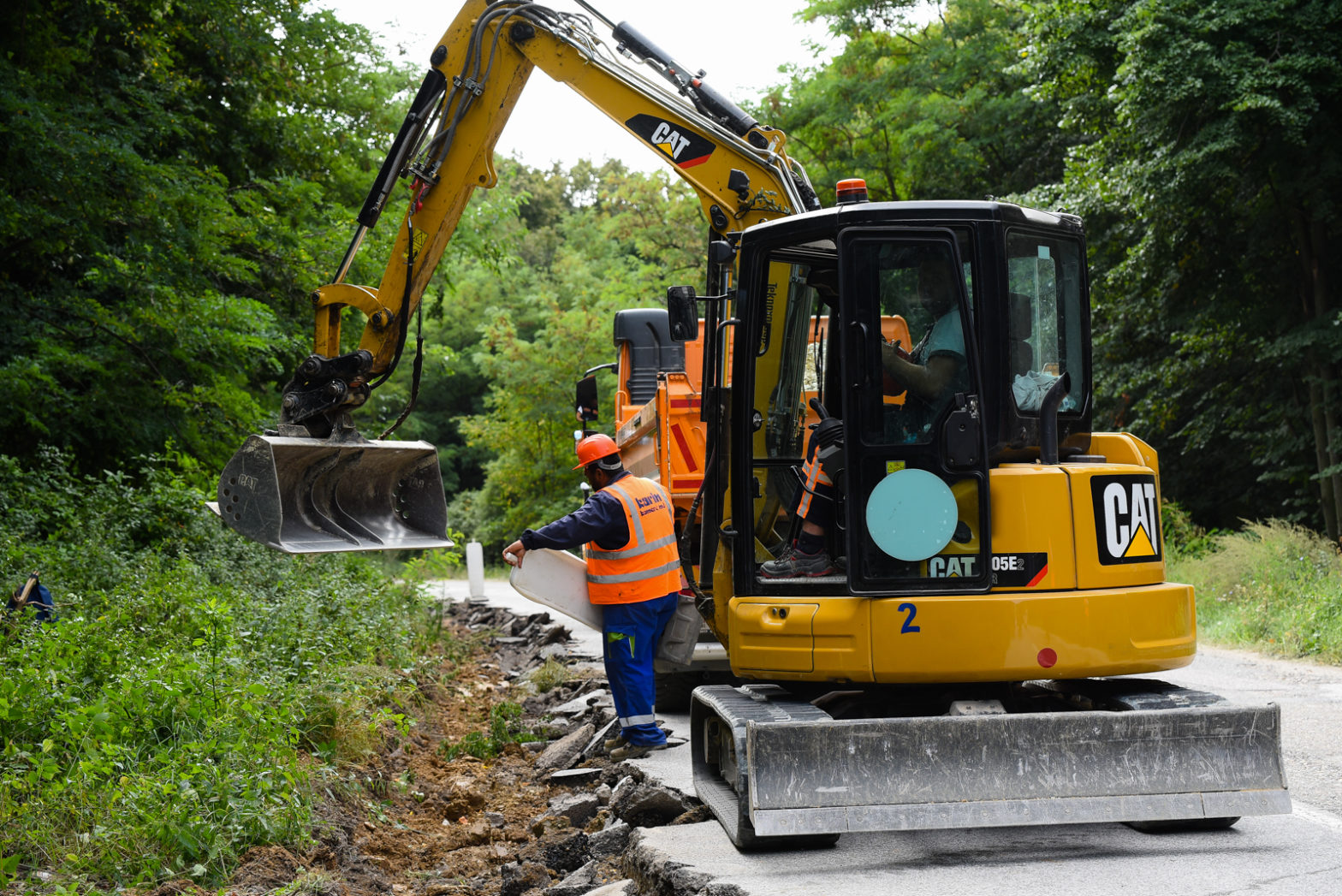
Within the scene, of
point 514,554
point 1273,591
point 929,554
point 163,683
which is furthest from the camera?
point 1273,591

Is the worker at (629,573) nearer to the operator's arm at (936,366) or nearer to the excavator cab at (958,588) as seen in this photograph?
the excavator cab at (958,588)

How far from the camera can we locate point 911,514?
4969 millimetres

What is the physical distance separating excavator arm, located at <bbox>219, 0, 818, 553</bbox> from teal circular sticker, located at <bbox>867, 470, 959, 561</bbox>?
281cm

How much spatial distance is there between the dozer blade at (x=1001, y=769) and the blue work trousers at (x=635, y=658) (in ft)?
7.38

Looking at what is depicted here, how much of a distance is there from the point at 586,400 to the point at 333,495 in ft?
14.5

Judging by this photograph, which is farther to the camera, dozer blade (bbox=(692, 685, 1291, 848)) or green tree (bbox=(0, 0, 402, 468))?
green tree (bbox=(0, 0, 402, 468))

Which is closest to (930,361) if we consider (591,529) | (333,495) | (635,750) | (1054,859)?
(1054,859)

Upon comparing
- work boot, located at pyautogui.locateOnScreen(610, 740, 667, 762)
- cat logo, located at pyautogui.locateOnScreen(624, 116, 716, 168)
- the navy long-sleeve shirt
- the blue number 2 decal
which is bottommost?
work boot, located at pyautogui.locateOnScreen(610, 740, 667, 762)

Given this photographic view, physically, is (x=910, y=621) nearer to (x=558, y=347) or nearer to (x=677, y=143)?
(x=677, y=143)

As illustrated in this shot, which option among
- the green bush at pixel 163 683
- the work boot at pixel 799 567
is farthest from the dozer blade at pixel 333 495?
the work boot at pixel 799 567

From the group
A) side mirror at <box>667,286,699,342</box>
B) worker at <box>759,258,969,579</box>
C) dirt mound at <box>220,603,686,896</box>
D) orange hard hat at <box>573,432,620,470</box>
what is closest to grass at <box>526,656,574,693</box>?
dirt mound at <box>220,603,686,896</box>

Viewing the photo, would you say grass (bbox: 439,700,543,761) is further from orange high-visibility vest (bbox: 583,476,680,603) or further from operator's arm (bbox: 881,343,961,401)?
operator's arm (bbox: 881,343,961,401)

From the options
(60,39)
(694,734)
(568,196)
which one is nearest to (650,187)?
(60,39)

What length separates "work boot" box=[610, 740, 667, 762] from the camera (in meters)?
7.18
